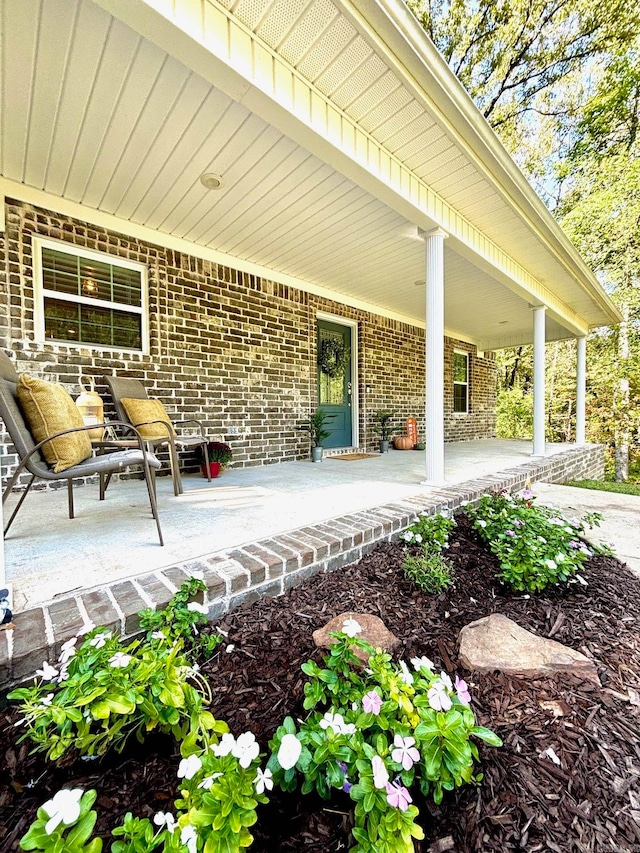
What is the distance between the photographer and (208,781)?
0.64m

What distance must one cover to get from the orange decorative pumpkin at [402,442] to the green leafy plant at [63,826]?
638 cm

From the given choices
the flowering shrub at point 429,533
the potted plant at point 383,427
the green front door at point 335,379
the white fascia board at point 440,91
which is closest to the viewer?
the white fascia board at point 440,91

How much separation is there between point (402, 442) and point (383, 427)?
0.63 m

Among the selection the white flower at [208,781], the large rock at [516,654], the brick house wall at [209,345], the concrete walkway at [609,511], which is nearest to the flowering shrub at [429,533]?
the large rock at [516,654]

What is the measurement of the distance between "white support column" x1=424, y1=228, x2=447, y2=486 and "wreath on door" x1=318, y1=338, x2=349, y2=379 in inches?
96.1

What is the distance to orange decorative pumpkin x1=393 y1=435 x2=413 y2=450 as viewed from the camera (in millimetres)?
6660

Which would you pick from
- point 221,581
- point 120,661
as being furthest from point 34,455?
point 120,661

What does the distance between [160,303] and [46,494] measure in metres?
2.12

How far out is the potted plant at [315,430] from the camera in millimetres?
5113

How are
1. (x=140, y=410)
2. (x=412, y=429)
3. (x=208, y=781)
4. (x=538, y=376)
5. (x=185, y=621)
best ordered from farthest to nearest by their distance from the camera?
(x=412, y=429) → (x=538, y=376) → (x=140, y=410) → (x=185, y=621) → (x=208, y=781)

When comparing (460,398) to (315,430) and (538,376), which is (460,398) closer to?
(538,376)

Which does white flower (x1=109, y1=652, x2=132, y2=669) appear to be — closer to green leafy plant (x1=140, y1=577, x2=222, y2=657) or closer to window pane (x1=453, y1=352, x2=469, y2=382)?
green leafy plant (x1=140, y1=577, x2=222, y2=657)

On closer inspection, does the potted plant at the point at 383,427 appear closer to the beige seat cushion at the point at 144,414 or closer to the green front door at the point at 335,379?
the green front door at the point at 335,379

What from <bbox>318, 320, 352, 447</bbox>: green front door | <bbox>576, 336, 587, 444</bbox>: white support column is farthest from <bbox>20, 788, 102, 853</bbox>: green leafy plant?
<bbox>576, 336, 587, 444</bbox>: white support column
